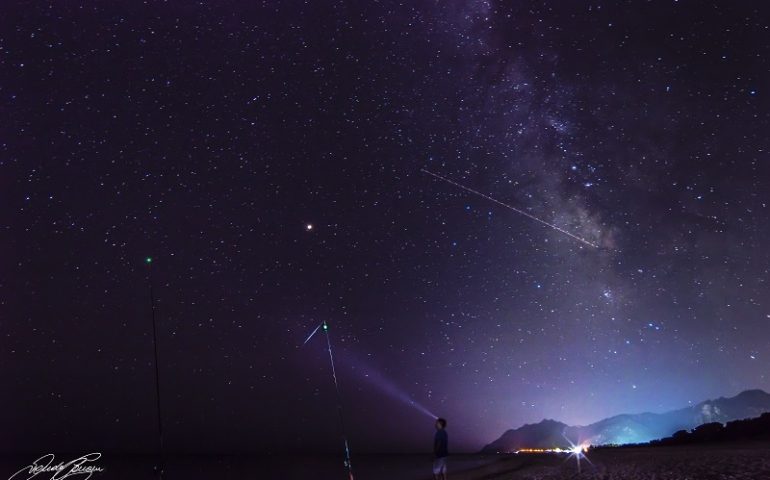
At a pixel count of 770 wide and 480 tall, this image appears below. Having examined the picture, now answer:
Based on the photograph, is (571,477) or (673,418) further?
(673,418)

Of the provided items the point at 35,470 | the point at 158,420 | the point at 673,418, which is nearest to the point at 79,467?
the point at 35,470

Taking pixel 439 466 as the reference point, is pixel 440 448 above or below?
above

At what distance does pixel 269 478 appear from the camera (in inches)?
2790

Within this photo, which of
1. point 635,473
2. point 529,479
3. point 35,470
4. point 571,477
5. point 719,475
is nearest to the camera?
point 719,475

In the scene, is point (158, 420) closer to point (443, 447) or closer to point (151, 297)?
point (151, 297)

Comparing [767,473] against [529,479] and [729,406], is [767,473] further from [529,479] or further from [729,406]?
[729,406]

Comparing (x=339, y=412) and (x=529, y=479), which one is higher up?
(x=339, y=412)

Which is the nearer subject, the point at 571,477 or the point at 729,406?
the point at 571,477

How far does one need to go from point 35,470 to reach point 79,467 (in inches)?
67.4

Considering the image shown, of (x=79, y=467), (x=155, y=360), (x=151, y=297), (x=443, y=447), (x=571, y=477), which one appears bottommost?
(x=571, y=477)

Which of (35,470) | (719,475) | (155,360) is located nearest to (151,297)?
(155,360)

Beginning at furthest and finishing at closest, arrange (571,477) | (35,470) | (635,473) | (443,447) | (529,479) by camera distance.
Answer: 1. (529,479)
2. (571,477)
3. (35,470)
4. (635,473)
5. (443,447)

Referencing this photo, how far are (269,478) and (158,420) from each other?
212ft

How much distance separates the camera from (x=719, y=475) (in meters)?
10.9
